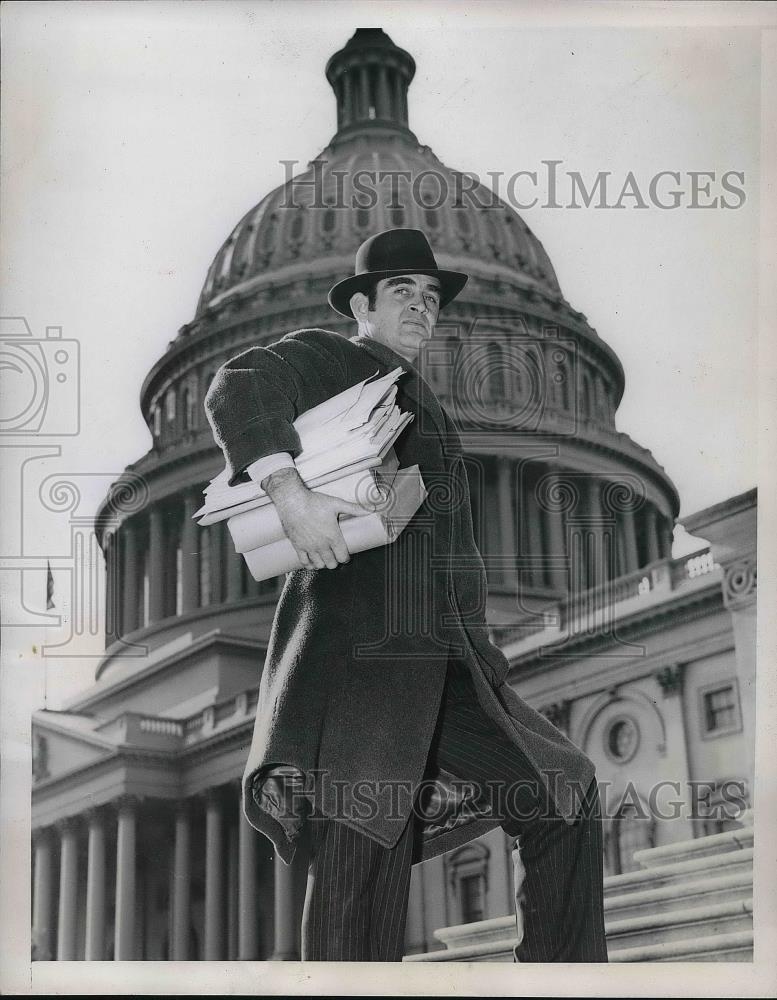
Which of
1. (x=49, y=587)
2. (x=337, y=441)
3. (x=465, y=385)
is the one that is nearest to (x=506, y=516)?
(x=465, y=385)

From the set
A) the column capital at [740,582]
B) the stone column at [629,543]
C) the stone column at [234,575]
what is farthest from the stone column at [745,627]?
the stone column at [234,575]

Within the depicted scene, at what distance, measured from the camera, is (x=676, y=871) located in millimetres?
9688

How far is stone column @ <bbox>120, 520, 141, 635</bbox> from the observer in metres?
11.0

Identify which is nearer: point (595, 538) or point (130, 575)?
point (595, 538)

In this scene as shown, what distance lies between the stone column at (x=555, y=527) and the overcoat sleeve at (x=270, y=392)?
9.13 ft

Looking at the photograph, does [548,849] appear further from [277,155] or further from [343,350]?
[277,155]

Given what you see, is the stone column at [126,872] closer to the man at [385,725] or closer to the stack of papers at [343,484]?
the man at [385,725]

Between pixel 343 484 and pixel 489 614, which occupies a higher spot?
pixel 343 484

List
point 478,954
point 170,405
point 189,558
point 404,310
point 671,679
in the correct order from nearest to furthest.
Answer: point 404,310 < point 478,954 < point 671,679 < point 170,405 < point 189,558

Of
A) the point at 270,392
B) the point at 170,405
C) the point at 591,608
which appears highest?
the point at 170,405

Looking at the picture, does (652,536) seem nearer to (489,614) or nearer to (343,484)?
(489,614)

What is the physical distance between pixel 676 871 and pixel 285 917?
239cm

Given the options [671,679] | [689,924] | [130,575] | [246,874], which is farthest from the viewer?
[130,575]

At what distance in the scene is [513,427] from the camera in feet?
35.3
